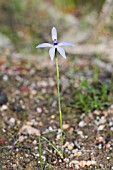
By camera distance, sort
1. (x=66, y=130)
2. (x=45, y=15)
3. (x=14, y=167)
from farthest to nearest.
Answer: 1. (x=45, y=15)
2. (x=66, y=130)
3. (x=14, y=167)

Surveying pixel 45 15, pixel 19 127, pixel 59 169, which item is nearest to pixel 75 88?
Answer: pixel 19 127

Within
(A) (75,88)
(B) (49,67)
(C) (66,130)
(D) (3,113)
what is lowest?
(C) (66,130)

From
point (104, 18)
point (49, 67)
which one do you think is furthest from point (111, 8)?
point (49, 67)

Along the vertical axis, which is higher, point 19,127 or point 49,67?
point 49,67

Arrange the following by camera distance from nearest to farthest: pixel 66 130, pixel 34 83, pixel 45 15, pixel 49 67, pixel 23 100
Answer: pixel 66 130 < pixel 23 100 < pixel 34 83 < pixel 49 67 < pixel 45 15

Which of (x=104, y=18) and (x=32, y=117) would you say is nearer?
(x=32, y=117)

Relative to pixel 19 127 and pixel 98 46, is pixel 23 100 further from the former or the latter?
pixel 98 46

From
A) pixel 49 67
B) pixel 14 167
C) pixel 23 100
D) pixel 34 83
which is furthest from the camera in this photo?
pixel 49 67

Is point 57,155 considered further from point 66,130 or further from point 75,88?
point 75,88

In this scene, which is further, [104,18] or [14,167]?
[104,18]
